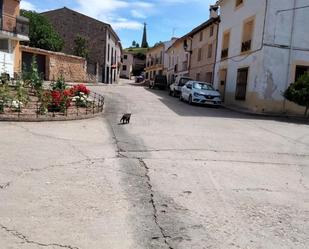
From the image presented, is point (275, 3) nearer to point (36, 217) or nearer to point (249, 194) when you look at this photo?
point (249, 194)

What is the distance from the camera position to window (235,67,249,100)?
22.9 metres

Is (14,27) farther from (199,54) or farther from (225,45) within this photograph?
(225,45)

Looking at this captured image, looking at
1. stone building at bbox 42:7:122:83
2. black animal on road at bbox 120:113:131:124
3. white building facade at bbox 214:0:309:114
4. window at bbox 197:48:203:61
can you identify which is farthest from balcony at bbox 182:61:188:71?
black animal on road at bbox 120:113:131:124

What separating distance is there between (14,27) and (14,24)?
0.26 metres

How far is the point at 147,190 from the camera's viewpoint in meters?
6.03

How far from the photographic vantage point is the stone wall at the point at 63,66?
3677 centimetres

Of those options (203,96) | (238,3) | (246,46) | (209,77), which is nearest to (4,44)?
(209,77)

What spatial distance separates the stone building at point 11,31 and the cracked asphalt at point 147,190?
67.7ft

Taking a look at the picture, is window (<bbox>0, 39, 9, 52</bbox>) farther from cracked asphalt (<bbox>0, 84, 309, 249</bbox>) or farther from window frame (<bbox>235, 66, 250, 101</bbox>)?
cracked asphalt (<bbox>0, 84, 309, 249</bbox>)

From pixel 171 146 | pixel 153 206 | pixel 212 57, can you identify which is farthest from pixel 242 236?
pixel 212 57

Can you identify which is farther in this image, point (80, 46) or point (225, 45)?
point (80, 46)

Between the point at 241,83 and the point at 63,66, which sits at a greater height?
the point at 63,66

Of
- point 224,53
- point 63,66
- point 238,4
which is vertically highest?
point 238,4

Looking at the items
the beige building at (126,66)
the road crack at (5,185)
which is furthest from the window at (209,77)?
the beige building at (126,66)
